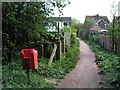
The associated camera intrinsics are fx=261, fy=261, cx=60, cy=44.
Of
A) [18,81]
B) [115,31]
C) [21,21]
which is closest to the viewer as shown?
[18,81]

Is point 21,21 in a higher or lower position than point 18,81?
higher

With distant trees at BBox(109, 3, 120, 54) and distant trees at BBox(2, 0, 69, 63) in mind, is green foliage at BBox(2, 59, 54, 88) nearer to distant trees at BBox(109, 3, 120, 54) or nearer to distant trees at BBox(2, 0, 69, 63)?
distant trees at BBox(2, 0, 69, 63)

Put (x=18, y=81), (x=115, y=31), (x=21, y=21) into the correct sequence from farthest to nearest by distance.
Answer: (x=115, y=31)
(x=21, y=21)
(x=18, y=81)

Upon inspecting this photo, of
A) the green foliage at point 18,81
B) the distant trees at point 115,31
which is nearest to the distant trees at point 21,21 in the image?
the green foliage at point 18,81

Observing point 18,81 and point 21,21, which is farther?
point 21,21

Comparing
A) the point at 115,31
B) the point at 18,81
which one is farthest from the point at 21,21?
the point at 115,31

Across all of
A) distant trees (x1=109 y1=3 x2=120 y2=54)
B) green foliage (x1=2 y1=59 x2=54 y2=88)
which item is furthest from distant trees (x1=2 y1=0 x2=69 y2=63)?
distant trees (x1=109 y1=3 x2=120 y2=54)

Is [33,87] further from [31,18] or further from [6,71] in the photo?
[31,18]

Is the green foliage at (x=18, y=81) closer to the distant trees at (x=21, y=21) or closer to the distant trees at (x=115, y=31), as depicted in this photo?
the distant trees at (x=21, y=21)

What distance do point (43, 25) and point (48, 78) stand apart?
285 cm

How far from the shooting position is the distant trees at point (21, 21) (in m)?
9.95

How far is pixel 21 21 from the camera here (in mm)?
10289

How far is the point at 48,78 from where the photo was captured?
9750 millimetres

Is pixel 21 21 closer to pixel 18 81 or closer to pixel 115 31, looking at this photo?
pixel 18 81
